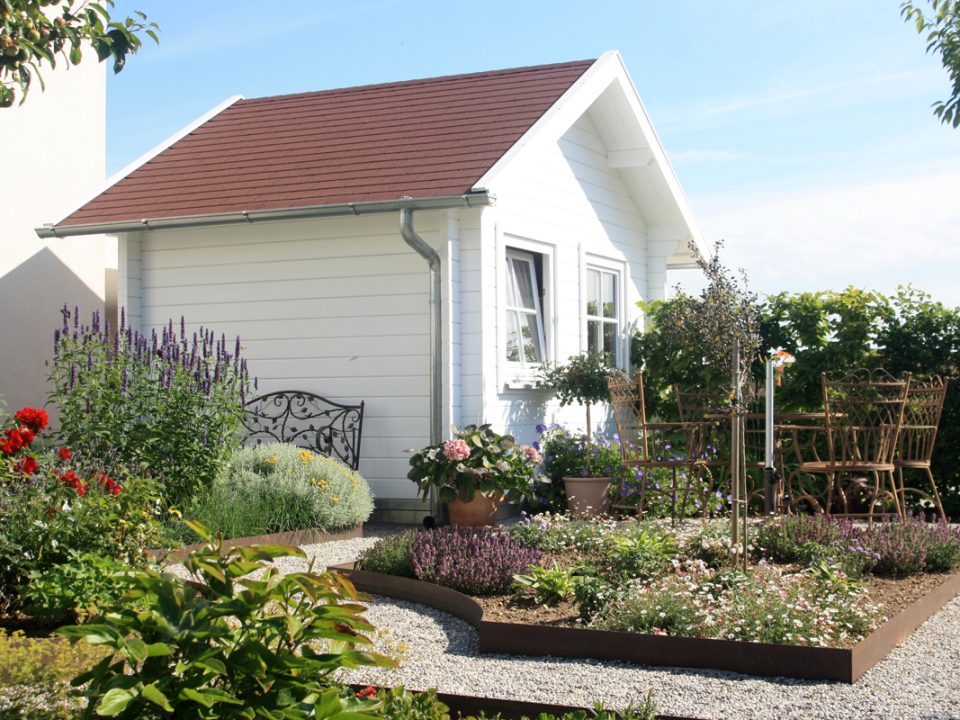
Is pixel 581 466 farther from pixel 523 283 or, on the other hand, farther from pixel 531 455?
pixel 523 283

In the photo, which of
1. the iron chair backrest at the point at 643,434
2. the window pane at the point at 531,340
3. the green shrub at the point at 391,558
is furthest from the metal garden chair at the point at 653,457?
the green shrub at the point at 391,558

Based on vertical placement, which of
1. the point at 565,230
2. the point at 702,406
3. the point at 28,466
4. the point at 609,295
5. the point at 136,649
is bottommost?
the point at 136,649

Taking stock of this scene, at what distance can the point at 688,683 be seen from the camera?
15.6ft

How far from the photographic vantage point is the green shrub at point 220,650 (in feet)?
10.00

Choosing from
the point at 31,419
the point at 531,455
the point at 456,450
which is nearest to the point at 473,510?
the point at 456,450

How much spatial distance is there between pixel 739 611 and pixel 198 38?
554cm

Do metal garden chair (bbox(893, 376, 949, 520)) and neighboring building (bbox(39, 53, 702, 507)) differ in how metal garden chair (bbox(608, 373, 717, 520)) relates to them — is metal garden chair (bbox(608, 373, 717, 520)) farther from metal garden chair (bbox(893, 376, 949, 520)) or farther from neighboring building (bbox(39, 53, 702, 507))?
metal garden chair (bbox(893, 376, 949, 520))

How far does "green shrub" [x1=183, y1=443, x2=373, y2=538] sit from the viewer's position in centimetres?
835

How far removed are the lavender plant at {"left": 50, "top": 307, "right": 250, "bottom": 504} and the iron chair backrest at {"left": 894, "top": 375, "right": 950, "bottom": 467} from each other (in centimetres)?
562

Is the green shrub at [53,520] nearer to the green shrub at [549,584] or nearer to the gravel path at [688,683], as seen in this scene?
the gravel path at [688,683]

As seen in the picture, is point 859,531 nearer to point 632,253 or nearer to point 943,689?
point 943,689

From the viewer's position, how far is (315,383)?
1066cm

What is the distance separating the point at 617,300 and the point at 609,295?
5.3 inches

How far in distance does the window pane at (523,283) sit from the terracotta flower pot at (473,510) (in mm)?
2388
